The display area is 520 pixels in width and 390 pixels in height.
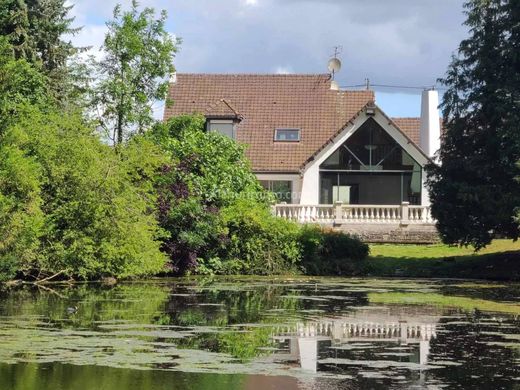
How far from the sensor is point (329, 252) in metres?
45.1

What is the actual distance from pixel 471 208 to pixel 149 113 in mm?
17734

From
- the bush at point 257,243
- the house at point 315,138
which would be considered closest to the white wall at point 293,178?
the house at point 315,138

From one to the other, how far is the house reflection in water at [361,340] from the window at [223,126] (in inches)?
1228

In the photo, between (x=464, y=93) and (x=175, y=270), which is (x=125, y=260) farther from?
(x=464, y=93)

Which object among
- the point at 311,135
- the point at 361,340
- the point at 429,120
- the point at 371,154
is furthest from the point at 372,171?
the point at 361,340

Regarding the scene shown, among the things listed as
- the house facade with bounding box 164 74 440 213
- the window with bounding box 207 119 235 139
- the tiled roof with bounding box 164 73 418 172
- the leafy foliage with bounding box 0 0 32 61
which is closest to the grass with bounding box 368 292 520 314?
the house facade with bounding box 164 74 440 213

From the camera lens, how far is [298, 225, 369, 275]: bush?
44.6m

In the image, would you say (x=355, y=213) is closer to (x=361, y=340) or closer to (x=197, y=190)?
(x=197, y=190)

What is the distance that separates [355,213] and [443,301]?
66.7 feet

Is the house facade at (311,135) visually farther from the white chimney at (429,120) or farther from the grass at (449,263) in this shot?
the grass at (449,263)

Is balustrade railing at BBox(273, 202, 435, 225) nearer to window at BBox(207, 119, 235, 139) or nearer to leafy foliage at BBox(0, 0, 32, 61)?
window at BBox(207, 119, 235, 139)

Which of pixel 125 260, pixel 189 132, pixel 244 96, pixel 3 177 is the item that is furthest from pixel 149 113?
pixel 3 177

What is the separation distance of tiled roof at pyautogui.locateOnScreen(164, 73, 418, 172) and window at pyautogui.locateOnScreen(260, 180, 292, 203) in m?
0.85

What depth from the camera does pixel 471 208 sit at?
1668 inches
